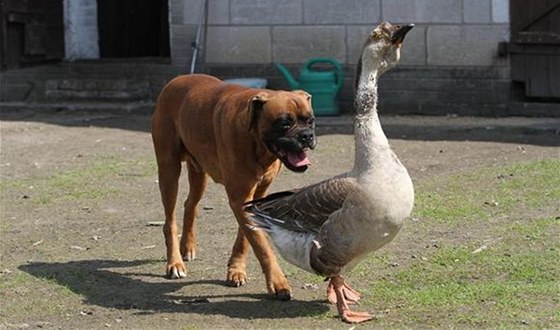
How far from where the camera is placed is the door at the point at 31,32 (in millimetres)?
16547

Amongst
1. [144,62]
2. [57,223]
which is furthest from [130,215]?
[144,62]

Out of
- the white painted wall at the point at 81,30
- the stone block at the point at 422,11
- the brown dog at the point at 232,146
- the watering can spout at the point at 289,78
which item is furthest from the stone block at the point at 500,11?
the brown dog at the point at 232,146

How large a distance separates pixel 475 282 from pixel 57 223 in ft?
11.8

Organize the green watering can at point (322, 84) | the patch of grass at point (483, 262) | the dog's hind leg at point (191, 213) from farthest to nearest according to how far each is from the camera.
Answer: the green watering can at point (322, 84) → the dog's hind leg at point (191, 213) → the patch of grass at point (483, 262)

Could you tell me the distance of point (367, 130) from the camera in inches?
238

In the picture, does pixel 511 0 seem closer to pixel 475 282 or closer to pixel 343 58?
pixel 343 58

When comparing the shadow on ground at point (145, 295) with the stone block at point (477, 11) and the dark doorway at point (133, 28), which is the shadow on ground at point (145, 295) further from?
the dark doorway at point (133, 28)

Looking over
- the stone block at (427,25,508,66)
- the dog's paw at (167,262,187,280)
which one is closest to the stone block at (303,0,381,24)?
the stone block at (427,25,508,66)

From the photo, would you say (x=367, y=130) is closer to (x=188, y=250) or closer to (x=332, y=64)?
(x=188, y=250)

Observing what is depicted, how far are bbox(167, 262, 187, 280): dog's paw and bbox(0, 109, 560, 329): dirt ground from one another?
1.9 inches

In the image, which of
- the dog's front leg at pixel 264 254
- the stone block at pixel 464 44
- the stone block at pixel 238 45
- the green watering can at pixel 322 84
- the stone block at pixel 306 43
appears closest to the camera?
the dog's front leg at pixel 264 254

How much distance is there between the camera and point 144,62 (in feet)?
54.4

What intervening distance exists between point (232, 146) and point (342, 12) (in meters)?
8.34

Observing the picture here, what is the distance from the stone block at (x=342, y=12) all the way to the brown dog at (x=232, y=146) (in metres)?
7.18
